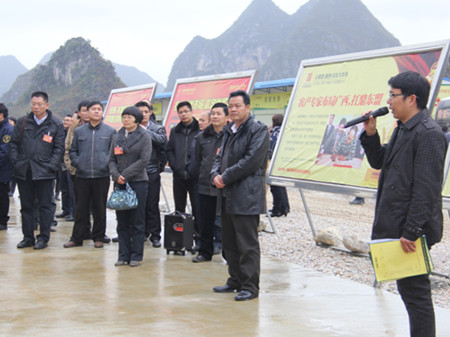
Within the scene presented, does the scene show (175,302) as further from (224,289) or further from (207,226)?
(207,226)

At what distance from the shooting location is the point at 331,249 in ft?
24.2

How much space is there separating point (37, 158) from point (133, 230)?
5.49 ft

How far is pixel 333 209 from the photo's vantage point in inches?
521

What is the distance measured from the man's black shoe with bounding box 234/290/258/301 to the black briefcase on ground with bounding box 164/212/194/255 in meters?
2.01

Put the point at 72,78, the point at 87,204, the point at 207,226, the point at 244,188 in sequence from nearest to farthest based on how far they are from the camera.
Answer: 1. the point at 244,188
2. the point at 207,226
3. the point at 87,204
4. the point at 72,78

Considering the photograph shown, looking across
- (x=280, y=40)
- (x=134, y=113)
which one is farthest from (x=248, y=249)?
(x=280, y=40)

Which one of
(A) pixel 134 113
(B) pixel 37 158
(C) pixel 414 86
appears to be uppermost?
(A) pixel 134 113

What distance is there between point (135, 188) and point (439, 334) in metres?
3.60

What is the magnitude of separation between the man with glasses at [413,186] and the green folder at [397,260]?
0.14ft

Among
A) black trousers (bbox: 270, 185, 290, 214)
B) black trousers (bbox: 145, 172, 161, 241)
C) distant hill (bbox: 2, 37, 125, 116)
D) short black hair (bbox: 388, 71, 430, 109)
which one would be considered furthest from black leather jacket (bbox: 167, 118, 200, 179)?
distant hill (bbox: 2, 37, 125, 116)

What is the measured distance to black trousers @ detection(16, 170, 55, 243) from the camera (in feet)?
22.9

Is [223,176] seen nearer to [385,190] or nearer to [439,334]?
[385,190]

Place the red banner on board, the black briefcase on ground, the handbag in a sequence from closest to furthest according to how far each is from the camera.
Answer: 1. the handbag
2. the black briefcase on ground
3. the red banner on board

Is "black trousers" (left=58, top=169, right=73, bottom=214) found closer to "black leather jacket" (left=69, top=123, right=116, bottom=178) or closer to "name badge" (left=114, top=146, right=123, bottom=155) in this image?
"black leather jacket" (left=69, top=123, right=116, bottom=178)
